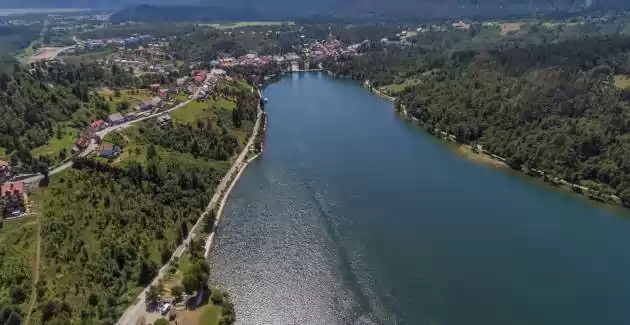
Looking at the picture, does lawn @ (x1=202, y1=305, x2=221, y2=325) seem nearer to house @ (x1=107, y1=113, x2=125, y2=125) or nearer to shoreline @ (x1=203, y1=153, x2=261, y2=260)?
shoreline @ (x1=203, y1=153, x2=261, y2=260)

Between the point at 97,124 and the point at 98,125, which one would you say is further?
the point at 97,124

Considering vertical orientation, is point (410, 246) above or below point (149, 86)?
below

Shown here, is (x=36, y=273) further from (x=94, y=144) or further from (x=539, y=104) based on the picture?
(x=539, y=104)

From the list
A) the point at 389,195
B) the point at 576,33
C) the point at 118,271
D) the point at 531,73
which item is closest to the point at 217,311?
the point at 118,271

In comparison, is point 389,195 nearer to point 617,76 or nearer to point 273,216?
point 273,216

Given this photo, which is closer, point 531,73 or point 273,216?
point 273,216

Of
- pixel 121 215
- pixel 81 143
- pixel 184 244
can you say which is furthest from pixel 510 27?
pixel 121 215

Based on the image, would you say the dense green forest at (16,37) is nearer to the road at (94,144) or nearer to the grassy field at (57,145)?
the road at (94,144)
